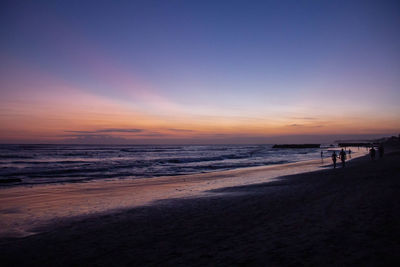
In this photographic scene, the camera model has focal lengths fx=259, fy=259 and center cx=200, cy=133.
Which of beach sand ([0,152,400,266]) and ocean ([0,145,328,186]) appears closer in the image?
beach sand ([0,152,400,266])

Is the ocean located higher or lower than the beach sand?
lower

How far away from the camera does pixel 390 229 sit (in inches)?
267

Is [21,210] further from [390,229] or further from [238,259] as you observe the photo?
[390,229]

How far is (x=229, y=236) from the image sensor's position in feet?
23.7

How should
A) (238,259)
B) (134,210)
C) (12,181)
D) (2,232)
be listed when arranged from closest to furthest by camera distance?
(238,259), (2,232), (134,210), (12,181)

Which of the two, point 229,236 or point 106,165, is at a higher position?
point 229,236

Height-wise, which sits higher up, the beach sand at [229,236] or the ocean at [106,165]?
the beach sand at [229,236]

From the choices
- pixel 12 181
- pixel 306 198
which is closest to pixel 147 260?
pixel 306 198

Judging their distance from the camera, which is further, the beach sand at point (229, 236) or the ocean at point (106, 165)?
the ocean at point (106, 165)

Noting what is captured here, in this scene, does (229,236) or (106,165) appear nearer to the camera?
(229,236)

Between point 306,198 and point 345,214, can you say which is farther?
point 306,198

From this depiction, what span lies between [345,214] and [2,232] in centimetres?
1147

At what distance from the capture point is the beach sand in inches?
223

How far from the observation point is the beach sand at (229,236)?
18.6ft
